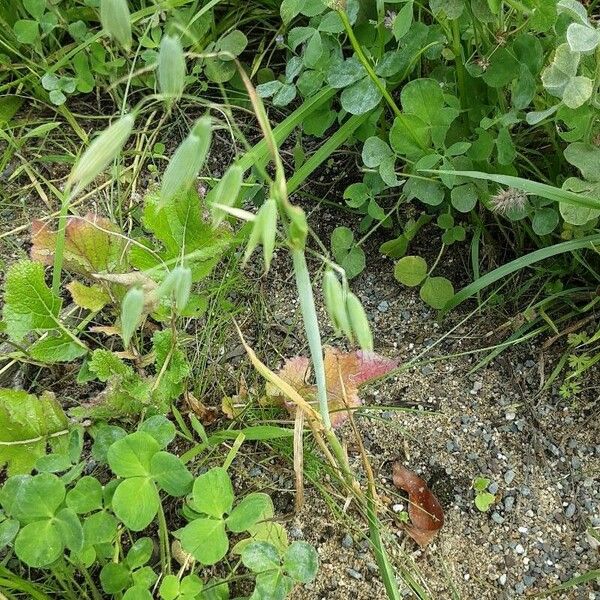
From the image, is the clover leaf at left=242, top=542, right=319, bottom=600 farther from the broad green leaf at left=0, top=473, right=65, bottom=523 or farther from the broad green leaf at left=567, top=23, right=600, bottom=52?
the broad green leaf at left=567, top=23, right=600, bottom=52

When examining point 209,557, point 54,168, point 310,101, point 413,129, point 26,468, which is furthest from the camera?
point 54,168

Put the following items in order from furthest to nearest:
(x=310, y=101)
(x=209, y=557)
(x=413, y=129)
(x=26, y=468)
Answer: (x=310, y=101)
(x=413, y=129)
(x=26, y=468)
(x=209, y=557)

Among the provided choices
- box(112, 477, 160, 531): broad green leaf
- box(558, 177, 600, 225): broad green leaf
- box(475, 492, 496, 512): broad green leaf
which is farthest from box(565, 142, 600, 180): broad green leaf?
box(112, 477, 160, 531): broad green leaf

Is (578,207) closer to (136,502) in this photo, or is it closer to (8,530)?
(136,502)

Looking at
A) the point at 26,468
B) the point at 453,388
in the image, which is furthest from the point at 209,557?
the point at 453,388

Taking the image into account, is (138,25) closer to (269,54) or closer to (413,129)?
(269,54)

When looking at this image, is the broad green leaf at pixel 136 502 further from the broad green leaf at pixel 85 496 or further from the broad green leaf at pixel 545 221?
the broad green leaf at pixel 545 221
